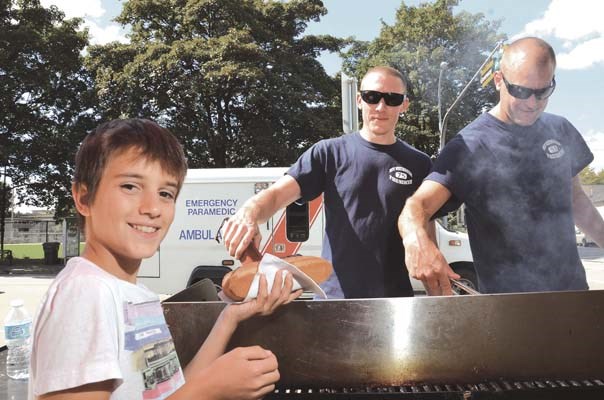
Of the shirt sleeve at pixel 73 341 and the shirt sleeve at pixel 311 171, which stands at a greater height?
the shirt sleeve at pixel 311 171

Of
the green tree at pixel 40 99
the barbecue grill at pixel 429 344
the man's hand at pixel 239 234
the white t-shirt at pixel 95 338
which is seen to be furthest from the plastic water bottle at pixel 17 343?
the green tree at pixel 40 99

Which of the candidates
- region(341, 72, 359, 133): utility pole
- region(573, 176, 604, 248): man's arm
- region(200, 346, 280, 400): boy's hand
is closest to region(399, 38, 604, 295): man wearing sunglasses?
region(573, 176, 604, 248): man's arm

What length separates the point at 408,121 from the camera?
1512 centimetres

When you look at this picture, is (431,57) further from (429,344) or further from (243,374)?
(243,374)

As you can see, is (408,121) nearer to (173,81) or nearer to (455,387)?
(173,81)

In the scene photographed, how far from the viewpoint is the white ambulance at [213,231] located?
5938 mm

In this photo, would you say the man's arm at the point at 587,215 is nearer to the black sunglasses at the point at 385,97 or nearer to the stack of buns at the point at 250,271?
the black sunglasses at the point at 385,97

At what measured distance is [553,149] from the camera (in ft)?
5.41

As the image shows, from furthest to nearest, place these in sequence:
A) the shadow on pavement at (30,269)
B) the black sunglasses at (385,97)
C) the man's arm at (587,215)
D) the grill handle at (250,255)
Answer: the shadow on pavement at (30,269) → the black sunglasses at (385,97) → the man's arm at (587,215) → the grill handle at (250,255)

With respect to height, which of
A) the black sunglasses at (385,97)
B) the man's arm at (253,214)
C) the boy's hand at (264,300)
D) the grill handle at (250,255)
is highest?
the black sunglasses at (385,97)

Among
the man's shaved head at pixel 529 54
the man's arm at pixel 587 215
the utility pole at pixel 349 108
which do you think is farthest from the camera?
the utility pole at pixel 349 108

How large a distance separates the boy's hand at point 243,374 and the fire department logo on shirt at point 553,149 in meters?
1.35

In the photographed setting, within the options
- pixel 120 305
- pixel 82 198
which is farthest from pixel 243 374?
pixel 82 198

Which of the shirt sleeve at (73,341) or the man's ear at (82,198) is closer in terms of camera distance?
the shirt sleeve at (73,341)
